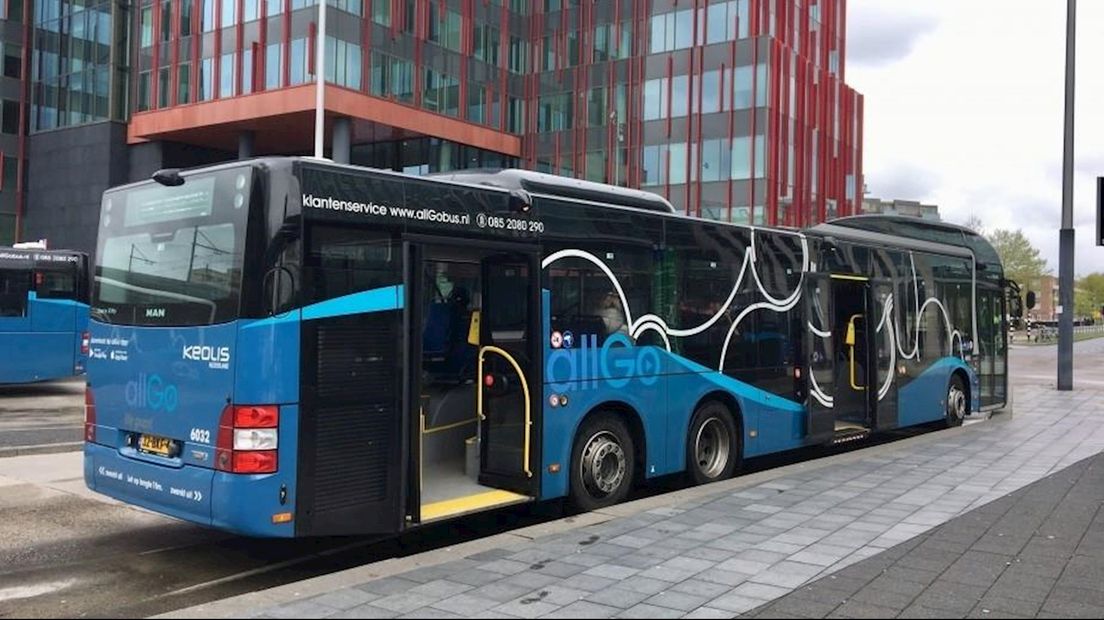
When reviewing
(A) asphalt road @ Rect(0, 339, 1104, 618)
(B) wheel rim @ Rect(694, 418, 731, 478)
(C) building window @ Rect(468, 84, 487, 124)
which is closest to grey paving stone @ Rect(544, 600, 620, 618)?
(A) asphalt road @ Rect(0, 339, 1104, 618)

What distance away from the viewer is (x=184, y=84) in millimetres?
44438

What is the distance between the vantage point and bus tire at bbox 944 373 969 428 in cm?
1436

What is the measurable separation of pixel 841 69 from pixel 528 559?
5754 centimetres

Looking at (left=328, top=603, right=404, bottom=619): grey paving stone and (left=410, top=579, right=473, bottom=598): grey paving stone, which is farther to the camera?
(left=410, top=579, right=473, bottom=598): grey paving stone

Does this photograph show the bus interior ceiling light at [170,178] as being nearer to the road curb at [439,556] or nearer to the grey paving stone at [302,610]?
the road curb at [439,556]

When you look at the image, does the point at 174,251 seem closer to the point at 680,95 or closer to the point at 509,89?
the point at 680,95

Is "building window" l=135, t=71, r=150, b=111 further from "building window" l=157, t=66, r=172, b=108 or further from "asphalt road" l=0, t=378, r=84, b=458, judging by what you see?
"asphalt road" l=0, t=378, r=84, b=458

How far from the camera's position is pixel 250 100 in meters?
40.3

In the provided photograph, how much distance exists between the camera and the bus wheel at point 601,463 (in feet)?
25.9

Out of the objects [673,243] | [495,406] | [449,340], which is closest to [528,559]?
[495,406]

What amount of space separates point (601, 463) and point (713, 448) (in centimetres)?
198

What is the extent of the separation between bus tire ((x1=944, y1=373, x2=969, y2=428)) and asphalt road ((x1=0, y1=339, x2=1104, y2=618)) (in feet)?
22.3

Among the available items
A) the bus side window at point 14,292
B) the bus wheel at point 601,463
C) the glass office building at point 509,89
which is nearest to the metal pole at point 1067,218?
the bus wheel at point 601,463

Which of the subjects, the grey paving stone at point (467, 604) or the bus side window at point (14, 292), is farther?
the bus side window at point (14, 292)
